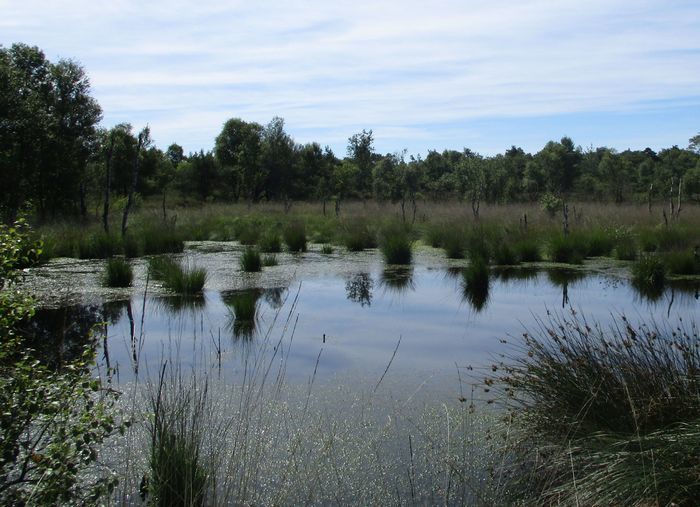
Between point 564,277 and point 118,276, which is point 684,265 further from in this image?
point 118,276

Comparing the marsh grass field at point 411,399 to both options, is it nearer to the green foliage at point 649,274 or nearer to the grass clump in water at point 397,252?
the green foliage at point 649,274

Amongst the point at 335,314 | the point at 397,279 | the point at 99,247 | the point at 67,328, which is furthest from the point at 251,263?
the point at 67,328

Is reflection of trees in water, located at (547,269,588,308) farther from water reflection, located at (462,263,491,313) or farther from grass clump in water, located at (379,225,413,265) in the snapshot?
grass clump in water, located at (379,225,413,265)

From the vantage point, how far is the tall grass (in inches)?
110

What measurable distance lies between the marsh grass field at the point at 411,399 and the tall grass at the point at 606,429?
0.01 meters

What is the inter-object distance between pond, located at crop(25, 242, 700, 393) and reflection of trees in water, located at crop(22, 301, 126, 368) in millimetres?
26

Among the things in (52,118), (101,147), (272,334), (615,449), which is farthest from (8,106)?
(615,449)

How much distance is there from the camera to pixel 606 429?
3.36m

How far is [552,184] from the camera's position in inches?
1403

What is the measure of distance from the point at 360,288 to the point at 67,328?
4365 millimetres

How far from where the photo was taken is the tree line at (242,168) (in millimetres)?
19781

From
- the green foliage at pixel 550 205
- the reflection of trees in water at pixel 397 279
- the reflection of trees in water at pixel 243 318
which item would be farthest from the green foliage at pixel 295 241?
the green foliage at pixel 550 205

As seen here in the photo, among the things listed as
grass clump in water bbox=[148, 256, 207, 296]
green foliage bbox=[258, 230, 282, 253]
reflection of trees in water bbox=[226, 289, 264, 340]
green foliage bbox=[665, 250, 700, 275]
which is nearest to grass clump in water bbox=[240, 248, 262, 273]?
grass clump in water bbox=[148, 256, 207, 296]

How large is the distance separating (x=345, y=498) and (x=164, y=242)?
36.7 ft
